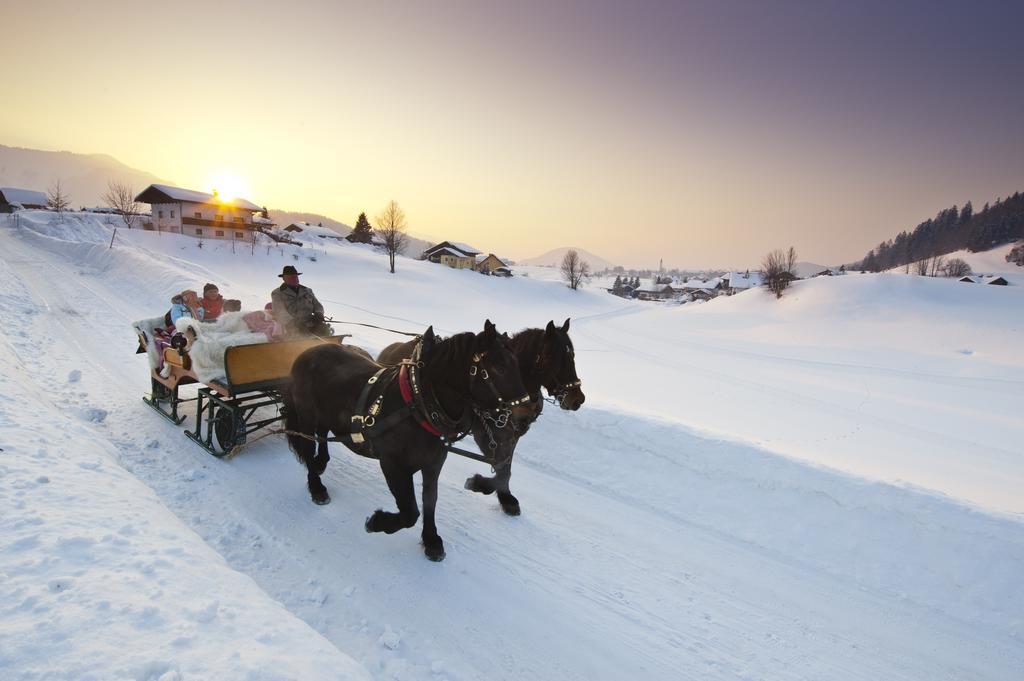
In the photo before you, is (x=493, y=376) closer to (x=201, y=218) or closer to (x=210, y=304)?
(x=210, y=304)

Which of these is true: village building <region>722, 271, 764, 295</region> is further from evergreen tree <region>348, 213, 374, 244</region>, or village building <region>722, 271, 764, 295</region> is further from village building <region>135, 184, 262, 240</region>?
village building <region>135, 184, 262, 240</region>

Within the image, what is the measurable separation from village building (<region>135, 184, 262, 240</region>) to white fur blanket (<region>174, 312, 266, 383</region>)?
55.9 metres

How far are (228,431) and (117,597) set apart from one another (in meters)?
3.75

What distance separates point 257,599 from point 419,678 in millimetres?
1219

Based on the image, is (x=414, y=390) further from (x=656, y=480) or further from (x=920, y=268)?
(x=920, y=268)

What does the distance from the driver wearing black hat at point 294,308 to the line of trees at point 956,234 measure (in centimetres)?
13682

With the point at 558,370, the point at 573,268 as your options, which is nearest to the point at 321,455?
the point at 558,370

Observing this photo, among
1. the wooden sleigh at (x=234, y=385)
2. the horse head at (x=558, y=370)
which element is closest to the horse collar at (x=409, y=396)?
the horse head at (x=558, y=370)

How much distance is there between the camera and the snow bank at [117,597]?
2.09 m

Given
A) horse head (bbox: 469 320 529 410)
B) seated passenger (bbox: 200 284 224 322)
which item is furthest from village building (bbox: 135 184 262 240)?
horse head (bbox: 469 320 529 410)

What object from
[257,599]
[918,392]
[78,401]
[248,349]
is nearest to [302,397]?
[248,349]

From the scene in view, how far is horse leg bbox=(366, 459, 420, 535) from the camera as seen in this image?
4.11 metres

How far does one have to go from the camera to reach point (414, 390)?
13.5 feet

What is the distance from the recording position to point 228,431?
5914mm
